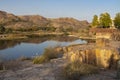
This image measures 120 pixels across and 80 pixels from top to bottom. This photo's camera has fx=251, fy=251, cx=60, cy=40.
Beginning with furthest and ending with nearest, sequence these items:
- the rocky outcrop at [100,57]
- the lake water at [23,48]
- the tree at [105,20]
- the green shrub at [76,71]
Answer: the tree at [105,20] → the lake water at [23,48] → the rocky outcrop at [100,57] → the green shrub at [76,71]

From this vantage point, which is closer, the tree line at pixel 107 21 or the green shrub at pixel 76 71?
the green shrub at pixel 76 71

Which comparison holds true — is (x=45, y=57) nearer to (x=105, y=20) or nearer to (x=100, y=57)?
(x=100, y=57)

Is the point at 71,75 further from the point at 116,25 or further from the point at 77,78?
the point at 116,25

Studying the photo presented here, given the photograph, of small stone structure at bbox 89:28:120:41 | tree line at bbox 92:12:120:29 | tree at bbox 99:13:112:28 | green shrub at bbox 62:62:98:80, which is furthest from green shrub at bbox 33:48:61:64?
tree at bbox 99:13:112:28

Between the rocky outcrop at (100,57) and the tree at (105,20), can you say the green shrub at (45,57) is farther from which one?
the tree at (105,20)

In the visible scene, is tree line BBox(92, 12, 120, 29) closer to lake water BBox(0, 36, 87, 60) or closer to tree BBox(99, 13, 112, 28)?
tree BBox(99, 13, 112, 28)

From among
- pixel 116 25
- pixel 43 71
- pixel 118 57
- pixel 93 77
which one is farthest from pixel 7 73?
pixel 116 25

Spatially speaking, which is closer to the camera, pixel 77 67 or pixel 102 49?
pixel 77 67

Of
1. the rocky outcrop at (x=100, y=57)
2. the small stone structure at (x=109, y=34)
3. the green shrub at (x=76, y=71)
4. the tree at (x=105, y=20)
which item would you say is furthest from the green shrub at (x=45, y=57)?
the tree at (x=105, y=20)

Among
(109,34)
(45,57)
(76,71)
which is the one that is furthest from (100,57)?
(109,34)

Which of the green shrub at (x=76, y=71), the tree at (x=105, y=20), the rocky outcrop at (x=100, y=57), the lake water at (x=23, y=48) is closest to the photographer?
the green shrub at (x=76, y=71)

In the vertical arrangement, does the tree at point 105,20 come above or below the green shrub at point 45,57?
above

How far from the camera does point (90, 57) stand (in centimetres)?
1209

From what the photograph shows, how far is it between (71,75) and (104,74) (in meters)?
1.55
